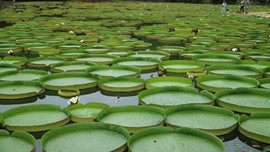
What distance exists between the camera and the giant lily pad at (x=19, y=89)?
12.1ft

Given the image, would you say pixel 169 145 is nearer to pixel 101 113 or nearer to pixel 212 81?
pixel 101 113

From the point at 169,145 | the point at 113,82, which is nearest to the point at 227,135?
the point at 169,145

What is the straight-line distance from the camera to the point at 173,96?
3.64 m

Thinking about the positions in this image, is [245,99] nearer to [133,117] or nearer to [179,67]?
[133,117]

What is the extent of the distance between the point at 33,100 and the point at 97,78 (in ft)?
3.00

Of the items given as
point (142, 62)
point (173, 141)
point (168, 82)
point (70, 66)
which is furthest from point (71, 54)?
point (173, 141)

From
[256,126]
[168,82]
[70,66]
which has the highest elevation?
[70,66]

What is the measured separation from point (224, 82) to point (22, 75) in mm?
2910

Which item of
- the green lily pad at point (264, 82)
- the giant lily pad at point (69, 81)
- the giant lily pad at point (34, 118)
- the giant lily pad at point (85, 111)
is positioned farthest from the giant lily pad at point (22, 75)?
the green lily pad at point (264, 82)

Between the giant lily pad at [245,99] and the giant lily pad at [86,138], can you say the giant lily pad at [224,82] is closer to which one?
the giant lily pad at [245,99]

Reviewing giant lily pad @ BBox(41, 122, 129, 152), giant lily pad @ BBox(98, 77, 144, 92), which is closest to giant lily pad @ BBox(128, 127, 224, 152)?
giant lily pad @ BBox(41, 122, 129, 152)

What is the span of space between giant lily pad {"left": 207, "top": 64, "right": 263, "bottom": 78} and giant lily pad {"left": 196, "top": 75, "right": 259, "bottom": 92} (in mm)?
342

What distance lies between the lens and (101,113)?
297 centimetres

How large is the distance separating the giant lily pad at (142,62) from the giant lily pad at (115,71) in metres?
0.31
